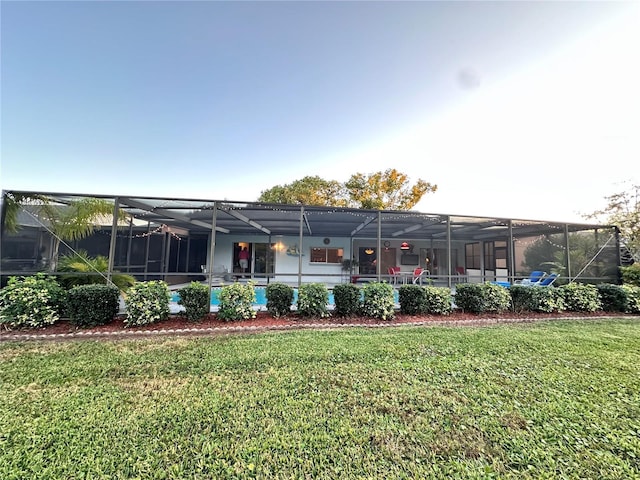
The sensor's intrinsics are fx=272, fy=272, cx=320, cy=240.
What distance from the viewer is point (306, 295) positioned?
5969 mm

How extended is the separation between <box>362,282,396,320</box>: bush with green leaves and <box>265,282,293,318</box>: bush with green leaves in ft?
5.69

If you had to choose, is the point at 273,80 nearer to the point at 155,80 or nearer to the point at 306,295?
the point at 155,80

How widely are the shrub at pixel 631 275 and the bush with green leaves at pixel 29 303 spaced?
14.3 m

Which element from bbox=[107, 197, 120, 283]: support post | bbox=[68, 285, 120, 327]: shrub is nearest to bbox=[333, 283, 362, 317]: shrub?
bbox=[68, 285, 120, 327]: shrub

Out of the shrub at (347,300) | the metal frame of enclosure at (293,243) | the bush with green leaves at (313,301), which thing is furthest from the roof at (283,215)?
the shrub at (347,300)

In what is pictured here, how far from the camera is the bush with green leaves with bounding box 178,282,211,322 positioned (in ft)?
18.2

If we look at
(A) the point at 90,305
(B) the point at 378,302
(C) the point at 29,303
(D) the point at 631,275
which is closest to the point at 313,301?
(B) the point at 378,302

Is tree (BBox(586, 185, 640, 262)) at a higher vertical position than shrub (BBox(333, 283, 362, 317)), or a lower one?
higher

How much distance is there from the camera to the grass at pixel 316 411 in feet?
6.04

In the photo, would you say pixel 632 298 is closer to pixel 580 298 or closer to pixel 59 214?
pixel 580 298

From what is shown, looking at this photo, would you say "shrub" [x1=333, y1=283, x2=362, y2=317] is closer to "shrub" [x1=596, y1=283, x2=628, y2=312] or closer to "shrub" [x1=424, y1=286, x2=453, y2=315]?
"shrub" [x1=424, y1=286, x2=453, y2=315]

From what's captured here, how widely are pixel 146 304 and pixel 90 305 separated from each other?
0.95 metres

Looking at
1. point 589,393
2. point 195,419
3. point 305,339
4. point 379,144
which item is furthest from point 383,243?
point 195,419

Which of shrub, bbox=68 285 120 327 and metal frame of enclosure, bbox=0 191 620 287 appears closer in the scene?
shrub, bbox=68 285 120 327
